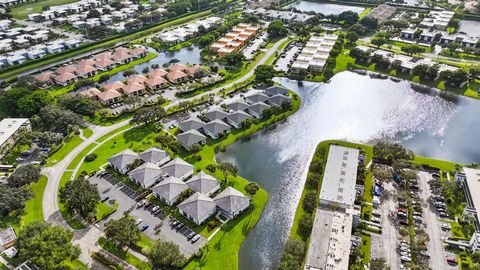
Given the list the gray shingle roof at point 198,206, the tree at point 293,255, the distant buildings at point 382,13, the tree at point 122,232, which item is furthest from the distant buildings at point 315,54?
the tree at point 122,232

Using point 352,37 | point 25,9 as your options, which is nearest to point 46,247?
point 352,37

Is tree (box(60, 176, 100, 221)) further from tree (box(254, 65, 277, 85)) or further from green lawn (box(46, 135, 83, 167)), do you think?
tree (box(254, 65, 277, 85))

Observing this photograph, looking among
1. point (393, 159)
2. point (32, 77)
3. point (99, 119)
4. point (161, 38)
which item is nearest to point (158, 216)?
point (99, 119)

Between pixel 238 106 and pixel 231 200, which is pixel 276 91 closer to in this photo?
pixel 238 106

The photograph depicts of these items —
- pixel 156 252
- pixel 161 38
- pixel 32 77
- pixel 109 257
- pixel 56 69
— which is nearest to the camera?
pixel 156 252

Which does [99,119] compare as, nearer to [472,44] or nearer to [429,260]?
[429,260]

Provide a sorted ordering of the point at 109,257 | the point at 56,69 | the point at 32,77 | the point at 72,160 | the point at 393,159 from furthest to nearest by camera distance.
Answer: the point at 56,69
the point at 32,77
the point at 72,160
the point at 393,159
the point at 109,257

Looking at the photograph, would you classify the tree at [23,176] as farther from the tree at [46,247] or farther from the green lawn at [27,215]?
the tree at [46,247]
